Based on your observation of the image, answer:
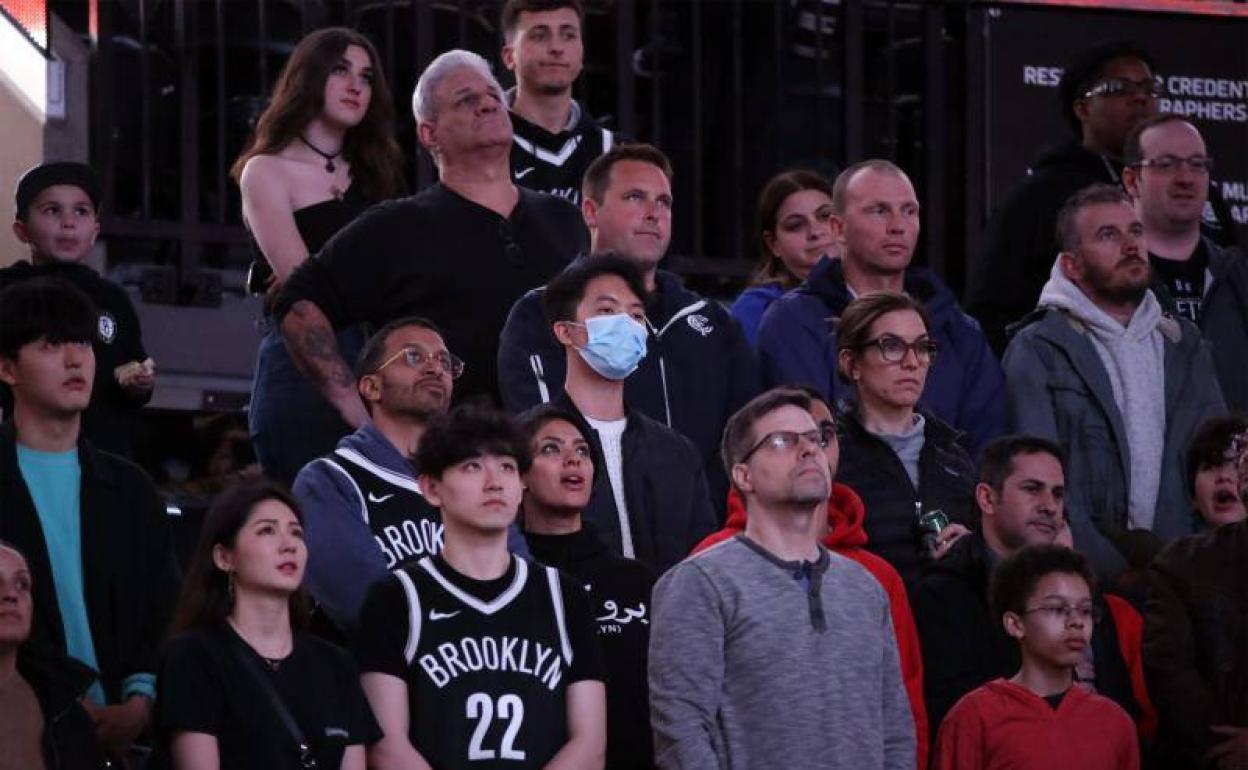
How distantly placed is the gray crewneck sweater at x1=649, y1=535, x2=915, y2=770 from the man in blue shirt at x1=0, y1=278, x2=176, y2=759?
1.26 meters

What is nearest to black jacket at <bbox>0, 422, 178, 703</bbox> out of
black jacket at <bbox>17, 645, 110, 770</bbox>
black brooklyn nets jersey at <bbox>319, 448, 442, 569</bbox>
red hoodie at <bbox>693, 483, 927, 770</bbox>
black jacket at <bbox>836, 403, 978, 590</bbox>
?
black jacket at <bbox>17, 645, 110, 770</bbox>

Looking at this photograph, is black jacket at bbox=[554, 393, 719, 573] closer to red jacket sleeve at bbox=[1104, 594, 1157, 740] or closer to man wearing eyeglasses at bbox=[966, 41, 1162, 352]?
red jacket sleeve at bbox=[1104, 594, 1157, 740]

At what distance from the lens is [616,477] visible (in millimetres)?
7551

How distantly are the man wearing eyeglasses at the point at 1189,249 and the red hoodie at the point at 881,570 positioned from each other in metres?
2.20

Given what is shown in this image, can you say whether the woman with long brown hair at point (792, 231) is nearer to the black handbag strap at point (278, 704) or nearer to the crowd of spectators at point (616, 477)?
the crowd of spectators at point (616, 477)

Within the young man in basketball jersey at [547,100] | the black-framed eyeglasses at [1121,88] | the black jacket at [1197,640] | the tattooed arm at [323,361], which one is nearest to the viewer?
the black jacket at [1197,640]

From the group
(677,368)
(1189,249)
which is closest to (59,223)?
(677,368)

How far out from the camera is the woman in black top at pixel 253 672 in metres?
6.37

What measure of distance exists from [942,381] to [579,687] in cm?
221

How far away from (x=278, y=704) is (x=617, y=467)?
57.0 inches

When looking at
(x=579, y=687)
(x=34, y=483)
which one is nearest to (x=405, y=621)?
(x=579, y=687)

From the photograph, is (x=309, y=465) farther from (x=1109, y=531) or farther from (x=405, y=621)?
(x=1109, y=531)

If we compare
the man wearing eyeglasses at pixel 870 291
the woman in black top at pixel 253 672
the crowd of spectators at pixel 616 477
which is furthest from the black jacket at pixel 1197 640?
the woman in black top at pixel 253 672

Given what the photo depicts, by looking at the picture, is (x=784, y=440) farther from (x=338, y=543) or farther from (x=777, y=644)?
(x=338, y=543)
